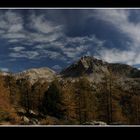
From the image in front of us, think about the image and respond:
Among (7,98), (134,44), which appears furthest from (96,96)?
(7,98)

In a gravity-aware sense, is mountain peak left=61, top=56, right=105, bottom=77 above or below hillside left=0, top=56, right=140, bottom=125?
above

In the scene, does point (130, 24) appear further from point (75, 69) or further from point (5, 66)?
point (5, 66)

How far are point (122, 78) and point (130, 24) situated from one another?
516mm

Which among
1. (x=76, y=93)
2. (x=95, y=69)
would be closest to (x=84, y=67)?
(x=95, y=69)

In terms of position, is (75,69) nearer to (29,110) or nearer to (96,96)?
(96,96)

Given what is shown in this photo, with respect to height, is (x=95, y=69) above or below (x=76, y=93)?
above

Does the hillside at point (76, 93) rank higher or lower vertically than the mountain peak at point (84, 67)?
lower

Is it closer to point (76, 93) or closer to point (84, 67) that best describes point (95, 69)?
point (84, 67)

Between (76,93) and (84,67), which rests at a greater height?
(84,67)

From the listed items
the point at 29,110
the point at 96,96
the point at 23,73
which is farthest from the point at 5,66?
the point at 96,96

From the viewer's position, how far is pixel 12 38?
3727 mm

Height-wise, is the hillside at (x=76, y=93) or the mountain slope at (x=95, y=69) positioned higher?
the mountain slope at (x=95, y=69)
